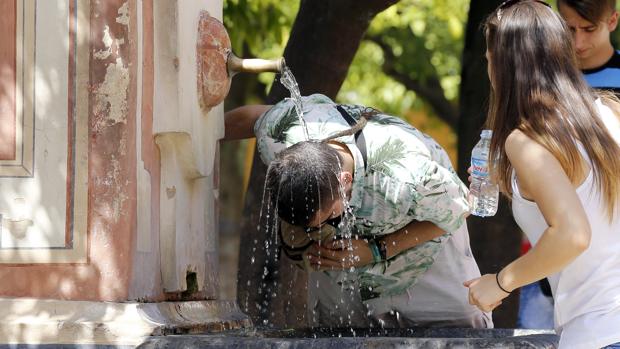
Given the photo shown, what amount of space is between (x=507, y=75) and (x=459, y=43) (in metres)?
9.37

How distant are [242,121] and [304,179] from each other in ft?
3.23

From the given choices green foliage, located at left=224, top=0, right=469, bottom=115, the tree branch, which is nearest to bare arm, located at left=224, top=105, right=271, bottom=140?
green foliage, located at left=224, top=0, right=469, bottom=115

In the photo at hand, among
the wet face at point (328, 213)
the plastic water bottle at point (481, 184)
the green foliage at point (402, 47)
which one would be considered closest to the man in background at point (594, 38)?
the plastic water bottle at point (481, 184)

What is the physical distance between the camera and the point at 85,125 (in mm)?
4176

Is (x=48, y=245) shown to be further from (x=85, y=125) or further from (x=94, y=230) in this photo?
(x=85, y=125)

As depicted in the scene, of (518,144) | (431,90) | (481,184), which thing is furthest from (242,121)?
(431,90)

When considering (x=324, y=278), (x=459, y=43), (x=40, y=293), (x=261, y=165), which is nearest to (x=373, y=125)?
(x=324, y=278)

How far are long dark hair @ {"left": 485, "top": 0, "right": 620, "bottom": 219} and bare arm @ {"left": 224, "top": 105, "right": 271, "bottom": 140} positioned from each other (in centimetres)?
176

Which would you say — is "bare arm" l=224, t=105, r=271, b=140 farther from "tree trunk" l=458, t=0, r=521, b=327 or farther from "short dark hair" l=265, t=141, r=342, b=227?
"tree trunk" l=458, t=0, r=521, b=327

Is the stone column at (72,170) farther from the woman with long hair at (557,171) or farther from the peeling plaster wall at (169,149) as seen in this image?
the woman with long hair at (557,171)

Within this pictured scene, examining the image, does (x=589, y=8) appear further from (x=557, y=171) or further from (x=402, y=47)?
(x=402, y=47)

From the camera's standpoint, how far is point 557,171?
3.08m

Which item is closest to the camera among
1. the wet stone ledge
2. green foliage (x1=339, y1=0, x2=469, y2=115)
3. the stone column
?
the wet stone ledge

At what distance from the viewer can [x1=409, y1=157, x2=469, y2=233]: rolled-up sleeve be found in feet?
14.5
